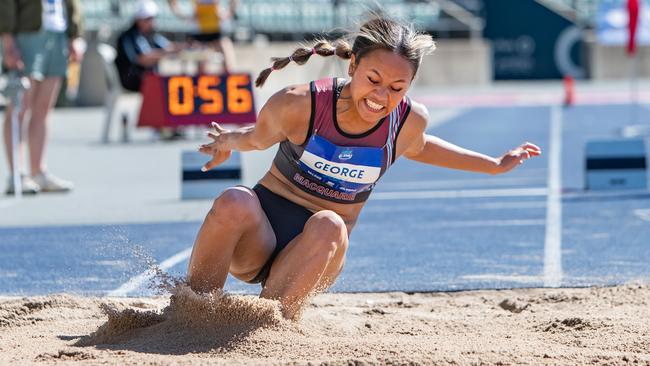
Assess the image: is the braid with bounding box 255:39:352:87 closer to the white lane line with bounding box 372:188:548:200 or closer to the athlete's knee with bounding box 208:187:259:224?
the athlete's knee with bounding box 208:187:259:224

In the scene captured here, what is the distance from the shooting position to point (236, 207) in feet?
16.5

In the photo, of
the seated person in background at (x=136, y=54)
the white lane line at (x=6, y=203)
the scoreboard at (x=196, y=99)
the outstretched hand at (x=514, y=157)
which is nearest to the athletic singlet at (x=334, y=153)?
the outstretched hand at (x=514, y=157)

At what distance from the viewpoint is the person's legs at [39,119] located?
11039 mm

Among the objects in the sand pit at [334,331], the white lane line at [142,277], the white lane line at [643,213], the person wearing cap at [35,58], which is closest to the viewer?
the sand pit at [334,331]

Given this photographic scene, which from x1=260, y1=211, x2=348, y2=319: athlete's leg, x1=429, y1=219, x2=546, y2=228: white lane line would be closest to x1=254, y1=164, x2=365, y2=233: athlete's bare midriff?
x1=260, y1=211, x2=348, y2=319: athlete's leg

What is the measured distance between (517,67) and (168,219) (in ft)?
92.5

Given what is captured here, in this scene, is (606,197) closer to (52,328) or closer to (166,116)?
(52,328)

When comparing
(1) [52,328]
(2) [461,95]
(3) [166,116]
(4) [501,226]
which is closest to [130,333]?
(1) [52,328]

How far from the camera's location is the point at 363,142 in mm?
5215

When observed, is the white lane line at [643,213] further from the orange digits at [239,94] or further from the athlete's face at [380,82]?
the orange digits at [239,94]

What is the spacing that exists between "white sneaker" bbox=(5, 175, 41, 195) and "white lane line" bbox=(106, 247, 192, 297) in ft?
11.5

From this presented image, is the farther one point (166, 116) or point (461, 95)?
point (461, 95)

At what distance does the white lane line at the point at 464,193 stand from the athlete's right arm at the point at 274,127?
566cm

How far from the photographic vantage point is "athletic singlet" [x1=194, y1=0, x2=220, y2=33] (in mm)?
19875
